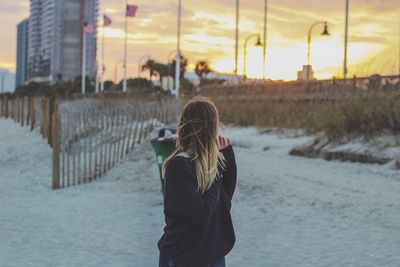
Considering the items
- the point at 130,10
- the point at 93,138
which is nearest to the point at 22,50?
the point at 130,10

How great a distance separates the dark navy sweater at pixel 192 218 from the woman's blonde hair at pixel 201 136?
5 centimetres

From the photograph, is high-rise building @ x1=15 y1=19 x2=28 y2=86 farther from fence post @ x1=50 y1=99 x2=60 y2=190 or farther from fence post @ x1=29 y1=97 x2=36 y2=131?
fence post @ x1=50 y1=99 x2=60 y2=190

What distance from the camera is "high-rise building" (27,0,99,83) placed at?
8269 cm

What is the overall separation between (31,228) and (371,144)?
731 centimetres

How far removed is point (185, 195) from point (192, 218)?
0.11 meters

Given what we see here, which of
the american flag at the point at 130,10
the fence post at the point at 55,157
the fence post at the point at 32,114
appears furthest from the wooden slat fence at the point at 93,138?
the american flag at the point at 130,10

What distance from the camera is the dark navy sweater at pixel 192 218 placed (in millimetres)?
2602

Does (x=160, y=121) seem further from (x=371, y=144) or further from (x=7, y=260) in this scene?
(x=7, y=260)

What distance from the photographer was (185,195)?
8.52ft

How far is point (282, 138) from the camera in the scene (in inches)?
660

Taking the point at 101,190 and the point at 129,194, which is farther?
the point at 101,190

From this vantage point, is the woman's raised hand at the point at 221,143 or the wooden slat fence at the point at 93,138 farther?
the wooden slat fence at the point at 93,138

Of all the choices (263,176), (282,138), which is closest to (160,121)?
(282,138)

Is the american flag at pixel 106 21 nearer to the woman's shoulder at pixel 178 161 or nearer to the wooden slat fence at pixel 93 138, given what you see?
the wooden slat fence at pixel 93 138
